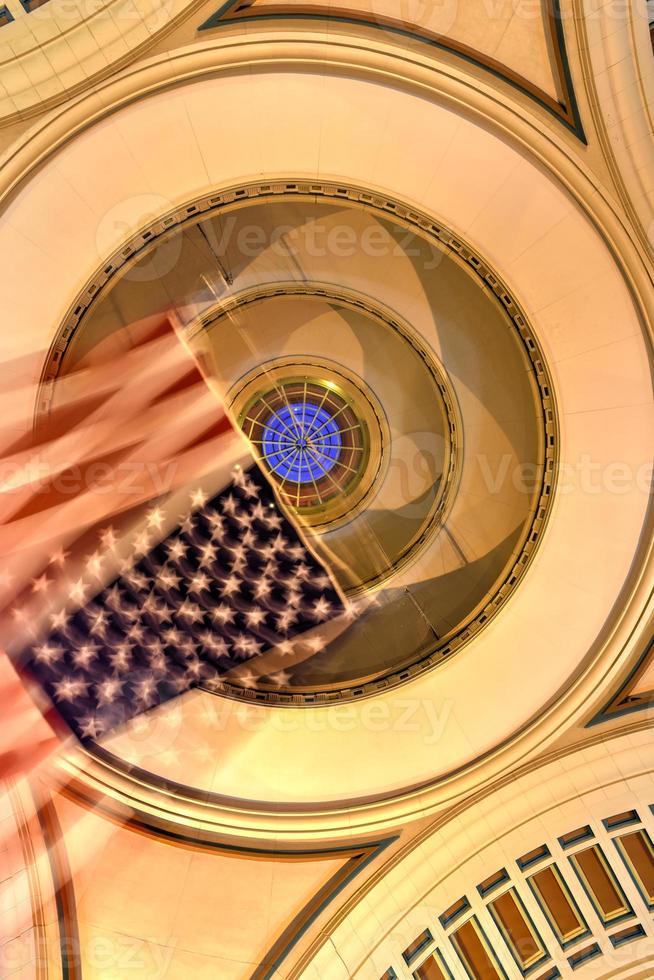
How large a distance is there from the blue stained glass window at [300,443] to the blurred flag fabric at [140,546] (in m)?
0.86

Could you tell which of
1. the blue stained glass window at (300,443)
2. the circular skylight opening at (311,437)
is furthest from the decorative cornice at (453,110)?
the blue stained glass window at (300,443)

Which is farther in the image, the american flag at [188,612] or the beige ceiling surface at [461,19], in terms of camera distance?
the american flag at [188,612]

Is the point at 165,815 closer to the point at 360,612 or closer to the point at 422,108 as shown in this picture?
the point at 360,612

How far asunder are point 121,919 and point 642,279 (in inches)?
343

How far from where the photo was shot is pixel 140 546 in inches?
281

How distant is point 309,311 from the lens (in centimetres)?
812

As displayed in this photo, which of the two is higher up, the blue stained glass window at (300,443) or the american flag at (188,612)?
the blue stained glass window at (300,443)

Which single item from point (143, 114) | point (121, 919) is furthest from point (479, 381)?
point (121, 919)

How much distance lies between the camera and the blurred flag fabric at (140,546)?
646cm

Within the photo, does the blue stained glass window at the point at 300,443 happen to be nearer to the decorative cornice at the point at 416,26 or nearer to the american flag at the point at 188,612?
the american flag at the point at 188,612

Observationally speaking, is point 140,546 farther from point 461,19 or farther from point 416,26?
point 461,19

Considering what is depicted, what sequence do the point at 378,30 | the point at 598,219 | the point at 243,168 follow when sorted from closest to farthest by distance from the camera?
the point at 378,30
the point at 598,219
the point at 243,168

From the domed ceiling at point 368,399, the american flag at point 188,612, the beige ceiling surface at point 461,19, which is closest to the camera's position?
the beige ceiling surface at point 461,19

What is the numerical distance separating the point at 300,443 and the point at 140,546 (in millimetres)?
2701
